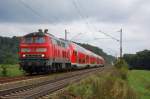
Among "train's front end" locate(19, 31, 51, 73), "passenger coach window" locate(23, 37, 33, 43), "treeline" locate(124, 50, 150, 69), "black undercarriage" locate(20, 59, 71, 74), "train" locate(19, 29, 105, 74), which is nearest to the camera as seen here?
"black undercarriage" locate(20, 59, 71, 74)

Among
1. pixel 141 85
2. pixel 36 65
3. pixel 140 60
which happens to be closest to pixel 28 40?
pixel 36 65

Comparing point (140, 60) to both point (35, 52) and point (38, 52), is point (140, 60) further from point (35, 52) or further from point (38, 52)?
point (35, 52)

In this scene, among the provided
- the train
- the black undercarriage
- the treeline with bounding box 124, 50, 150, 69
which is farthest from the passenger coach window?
the treeline with bounding box 124, 50, 150, 69

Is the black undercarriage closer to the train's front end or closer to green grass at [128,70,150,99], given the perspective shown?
the train's front end

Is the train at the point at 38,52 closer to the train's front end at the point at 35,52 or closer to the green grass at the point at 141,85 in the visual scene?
the train's front end at the point at 35,52

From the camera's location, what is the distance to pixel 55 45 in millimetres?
41250

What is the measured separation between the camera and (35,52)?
125ft

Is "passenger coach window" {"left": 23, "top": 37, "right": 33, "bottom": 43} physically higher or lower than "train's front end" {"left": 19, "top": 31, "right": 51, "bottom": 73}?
higher

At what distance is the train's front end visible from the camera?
37.4 meters

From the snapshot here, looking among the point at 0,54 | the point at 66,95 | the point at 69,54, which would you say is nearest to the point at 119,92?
the point at 66,95

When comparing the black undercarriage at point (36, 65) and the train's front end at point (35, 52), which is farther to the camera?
the train's front end at point (35, 52)

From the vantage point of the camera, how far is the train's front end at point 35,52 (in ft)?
123

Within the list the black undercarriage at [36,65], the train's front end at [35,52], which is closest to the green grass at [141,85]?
the black undercarriage at [36,65]

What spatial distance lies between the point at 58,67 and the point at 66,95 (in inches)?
1090
